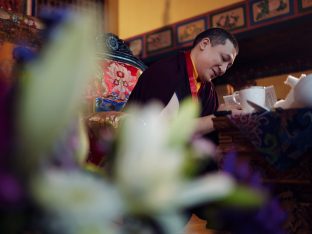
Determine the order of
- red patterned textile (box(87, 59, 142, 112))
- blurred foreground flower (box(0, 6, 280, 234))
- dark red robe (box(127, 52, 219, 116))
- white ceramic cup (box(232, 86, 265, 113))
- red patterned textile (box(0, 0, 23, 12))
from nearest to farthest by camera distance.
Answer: blurred foreground flower (box(0, 6, 280, 234)) < white ceramic cup (box(232, 86, 265, 113)) < dark red robe (box(127, 52, 219, 116)) < red patterned textile (box(87, 59, 142, 112)) < red patterned textile (box(0, 0, 23, 12))

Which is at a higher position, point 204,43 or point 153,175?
point 204,43

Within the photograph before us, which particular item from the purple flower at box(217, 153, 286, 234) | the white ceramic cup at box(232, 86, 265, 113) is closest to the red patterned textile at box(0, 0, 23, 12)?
the white ceramic cup at box(232, 86, 265, 113)

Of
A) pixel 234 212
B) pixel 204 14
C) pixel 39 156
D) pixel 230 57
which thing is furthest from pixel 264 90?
pixel 204 14

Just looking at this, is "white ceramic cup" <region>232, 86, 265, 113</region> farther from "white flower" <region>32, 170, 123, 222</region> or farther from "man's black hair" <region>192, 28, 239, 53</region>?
"white flower" <region>32, 170, 123, 222</region>

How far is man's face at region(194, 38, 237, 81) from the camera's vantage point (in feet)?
5.89

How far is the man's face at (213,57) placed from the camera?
1.80m

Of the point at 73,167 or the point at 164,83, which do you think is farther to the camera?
the point at 164,83

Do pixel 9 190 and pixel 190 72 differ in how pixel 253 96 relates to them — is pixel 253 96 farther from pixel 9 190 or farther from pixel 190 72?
pixel 9 190

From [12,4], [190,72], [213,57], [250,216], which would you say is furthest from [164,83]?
[12,4]

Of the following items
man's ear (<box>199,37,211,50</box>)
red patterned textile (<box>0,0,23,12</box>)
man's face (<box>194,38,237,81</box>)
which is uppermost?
red patterned textile (<box>0,0,23,12</box>)

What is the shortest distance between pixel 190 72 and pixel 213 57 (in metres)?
0.14

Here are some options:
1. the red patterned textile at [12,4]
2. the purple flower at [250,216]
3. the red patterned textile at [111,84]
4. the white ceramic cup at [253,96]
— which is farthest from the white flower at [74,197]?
the red patterned textile at [12,4]

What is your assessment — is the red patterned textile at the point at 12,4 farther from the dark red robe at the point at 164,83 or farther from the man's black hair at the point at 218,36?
the man's black hair at the point at 218,36

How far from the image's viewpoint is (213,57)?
1.81 metres
